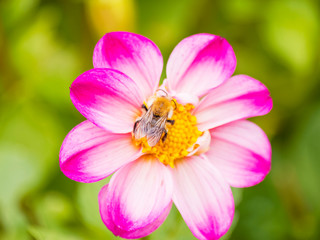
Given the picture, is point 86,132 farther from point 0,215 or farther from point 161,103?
point 0,215

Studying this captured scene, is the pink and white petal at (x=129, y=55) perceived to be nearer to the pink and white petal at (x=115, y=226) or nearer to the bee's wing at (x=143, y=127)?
the bee's wing at (x=143, y=127)

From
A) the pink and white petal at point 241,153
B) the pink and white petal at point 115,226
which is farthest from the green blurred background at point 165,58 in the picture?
the pink and white petal at point 241,153

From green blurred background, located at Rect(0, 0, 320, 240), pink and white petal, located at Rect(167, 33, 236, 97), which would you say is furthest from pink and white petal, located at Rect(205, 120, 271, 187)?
green blurred background, located at Rect(0, 0, 320, 240)

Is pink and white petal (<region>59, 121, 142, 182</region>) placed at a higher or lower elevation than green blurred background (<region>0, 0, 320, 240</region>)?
higher

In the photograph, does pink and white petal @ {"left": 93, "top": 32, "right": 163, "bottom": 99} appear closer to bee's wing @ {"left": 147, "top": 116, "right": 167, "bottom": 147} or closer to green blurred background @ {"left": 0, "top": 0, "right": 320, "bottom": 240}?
bee's wing @ {"left": 147, "top": 116, "right": 167, "bottom": 147}

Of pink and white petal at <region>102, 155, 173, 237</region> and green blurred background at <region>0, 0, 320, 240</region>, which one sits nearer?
pink and white petal at <region>102, 155, 173, 237</region>

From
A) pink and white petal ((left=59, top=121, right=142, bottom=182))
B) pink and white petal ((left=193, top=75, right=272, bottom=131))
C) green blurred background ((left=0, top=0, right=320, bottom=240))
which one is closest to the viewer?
pink and white petal ((left=59, top=121, right=142, bottom=182))
